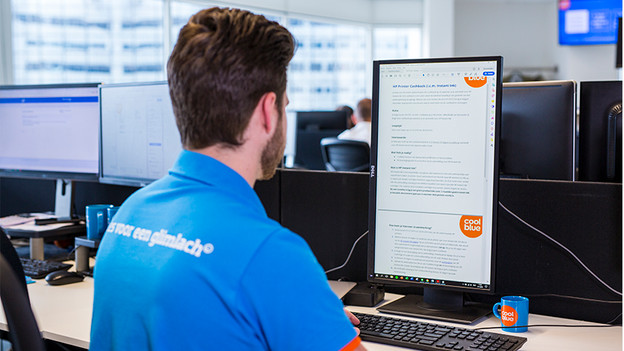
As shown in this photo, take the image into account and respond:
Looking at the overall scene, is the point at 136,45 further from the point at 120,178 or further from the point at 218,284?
the point at 218,284

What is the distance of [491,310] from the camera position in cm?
163

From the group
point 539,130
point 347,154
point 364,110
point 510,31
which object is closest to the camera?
point 539,130

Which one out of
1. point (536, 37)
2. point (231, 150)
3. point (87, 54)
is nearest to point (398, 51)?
point (536, 37)

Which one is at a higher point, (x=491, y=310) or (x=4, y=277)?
(x=4, y=277)

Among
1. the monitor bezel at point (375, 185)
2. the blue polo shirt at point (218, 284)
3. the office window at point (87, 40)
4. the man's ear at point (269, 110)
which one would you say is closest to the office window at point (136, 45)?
the office window at point (87, 40)

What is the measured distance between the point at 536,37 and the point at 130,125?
723cm

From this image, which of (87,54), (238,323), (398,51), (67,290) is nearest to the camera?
(238,323)

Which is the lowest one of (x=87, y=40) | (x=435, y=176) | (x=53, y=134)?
(x=435, y=176)

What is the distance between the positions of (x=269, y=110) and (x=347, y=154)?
3.57 meters

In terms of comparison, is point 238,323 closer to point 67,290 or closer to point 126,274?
point 126,274

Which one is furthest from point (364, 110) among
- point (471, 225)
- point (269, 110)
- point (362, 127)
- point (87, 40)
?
point (269, 110)

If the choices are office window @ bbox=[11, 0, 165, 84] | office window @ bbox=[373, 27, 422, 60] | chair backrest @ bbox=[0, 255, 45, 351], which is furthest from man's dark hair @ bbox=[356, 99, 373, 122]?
chair backrest @ bbox=[0, 255, 45, 351]

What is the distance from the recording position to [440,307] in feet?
5.40

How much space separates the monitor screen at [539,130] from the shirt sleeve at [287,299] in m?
1.07
